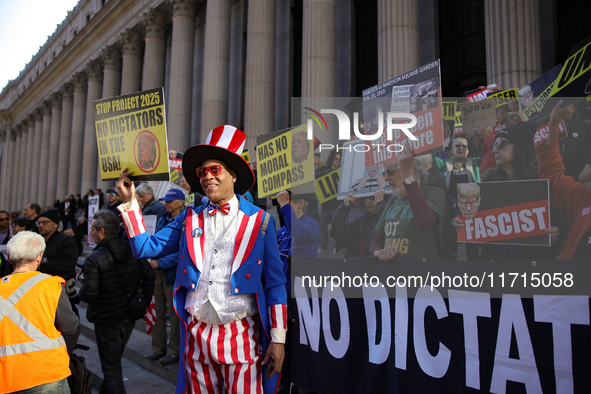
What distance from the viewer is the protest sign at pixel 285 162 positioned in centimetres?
427

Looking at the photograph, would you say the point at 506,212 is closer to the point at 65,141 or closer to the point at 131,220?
the point at 131,220

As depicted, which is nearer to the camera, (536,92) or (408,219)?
(408,219)

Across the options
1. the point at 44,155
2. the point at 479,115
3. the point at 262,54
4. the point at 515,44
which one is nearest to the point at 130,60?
the point at 262,54

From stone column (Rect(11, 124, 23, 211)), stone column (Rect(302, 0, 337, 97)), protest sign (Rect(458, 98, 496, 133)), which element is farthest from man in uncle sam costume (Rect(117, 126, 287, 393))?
stone column (Rect(11, 124, 23, 211))

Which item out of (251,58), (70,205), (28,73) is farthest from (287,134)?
(28,73)

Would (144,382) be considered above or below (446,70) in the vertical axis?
below

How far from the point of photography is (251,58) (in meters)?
14.2

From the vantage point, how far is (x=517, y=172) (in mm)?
2533

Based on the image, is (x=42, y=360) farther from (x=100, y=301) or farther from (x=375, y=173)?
(x=375, y=173)

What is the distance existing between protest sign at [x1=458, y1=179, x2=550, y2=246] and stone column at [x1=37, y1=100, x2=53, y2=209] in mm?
38970

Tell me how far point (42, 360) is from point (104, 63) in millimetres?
26719

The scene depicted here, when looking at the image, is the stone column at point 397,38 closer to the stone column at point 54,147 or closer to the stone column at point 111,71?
the stone column at point 111,71

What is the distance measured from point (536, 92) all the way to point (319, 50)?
8.17m

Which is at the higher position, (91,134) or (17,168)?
(17,168)
